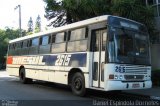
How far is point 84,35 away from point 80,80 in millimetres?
1875

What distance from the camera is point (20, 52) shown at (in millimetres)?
21609

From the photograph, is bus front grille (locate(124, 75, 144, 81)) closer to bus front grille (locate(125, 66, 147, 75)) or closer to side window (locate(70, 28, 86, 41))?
bus front grille (locate(125, 66, 147, 75))

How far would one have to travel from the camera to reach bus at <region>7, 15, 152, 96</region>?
1270 cm

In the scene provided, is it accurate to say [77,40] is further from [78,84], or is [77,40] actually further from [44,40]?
[44,40]

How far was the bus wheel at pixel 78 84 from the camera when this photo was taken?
552 inches

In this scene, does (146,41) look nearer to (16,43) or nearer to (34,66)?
(34,66)

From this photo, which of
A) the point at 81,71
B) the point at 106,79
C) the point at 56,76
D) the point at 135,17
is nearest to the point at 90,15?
the point at 135,17

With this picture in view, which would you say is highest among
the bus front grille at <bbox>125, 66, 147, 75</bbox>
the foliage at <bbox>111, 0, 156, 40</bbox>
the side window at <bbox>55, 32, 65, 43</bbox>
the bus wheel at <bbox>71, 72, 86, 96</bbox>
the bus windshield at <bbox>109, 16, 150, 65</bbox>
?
the foliage at <bbox>111, 0, 156, 40</bbox>

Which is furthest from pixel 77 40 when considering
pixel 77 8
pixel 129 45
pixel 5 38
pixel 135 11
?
pixel 5 38

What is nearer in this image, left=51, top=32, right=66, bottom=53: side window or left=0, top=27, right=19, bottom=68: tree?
left=51, top=32, right=66, bottom=53: side window

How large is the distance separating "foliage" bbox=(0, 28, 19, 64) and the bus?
1767 inches

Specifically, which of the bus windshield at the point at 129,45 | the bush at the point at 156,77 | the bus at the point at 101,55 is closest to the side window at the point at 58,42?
the bus at the point at 101,55

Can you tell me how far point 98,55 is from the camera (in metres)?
13.2

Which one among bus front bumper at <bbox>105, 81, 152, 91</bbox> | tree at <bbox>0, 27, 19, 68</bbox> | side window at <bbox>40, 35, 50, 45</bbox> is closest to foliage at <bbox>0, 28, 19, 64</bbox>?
tree at <bbox>0, 27, 19, 68</bbox>
